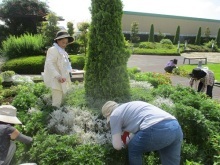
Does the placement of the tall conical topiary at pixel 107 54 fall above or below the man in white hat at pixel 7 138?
above

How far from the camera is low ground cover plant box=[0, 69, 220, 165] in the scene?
12.7ft

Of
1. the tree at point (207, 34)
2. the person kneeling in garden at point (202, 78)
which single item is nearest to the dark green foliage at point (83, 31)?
the person kneeling in garden at point (202, 78)

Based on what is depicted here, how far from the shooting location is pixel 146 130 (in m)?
3.22

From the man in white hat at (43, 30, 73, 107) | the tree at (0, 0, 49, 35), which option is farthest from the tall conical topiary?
the tree at (0, 0, 49, 35)

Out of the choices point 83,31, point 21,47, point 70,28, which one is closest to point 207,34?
point 70,28

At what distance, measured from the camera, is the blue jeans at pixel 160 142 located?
3193 mm

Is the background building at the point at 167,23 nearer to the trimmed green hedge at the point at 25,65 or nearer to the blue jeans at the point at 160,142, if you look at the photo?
the trimmed green hedge at the point at 25,65

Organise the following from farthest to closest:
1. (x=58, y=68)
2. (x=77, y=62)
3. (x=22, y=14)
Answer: (x=22, y=14), (x=77, y=62), (x=58, y=68)

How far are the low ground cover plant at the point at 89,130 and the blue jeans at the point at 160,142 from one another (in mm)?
501

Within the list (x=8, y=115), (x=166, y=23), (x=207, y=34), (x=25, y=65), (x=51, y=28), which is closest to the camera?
(x=8, y=115)

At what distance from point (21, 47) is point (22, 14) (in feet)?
45.4

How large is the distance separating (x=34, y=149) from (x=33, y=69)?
11.4 meters

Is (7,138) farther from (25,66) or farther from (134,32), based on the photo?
(134,32)

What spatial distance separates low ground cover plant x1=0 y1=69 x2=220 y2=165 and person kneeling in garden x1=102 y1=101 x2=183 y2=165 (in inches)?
20.4
